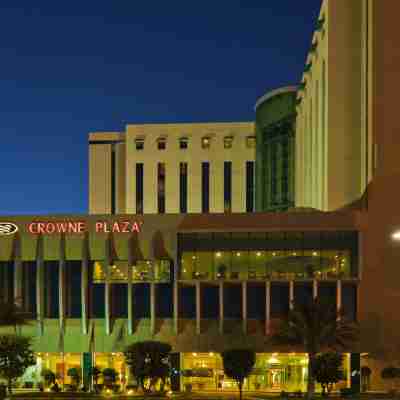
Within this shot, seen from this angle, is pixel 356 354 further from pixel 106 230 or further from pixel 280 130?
pixel 280 130

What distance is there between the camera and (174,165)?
335 feet

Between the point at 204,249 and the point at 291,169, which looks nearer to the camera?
the point at 204,249

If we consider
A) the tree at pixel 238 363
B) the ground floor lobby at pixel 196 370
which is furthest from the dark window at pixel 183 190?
the tree at pixel 238 363

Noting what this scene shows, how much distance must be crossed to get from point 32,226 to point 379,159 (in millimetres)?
36064

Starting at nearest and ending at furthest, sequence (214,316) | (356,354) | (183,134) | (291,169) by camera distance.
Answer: (356,354) < (214,316) < (291,169) < (183,134)

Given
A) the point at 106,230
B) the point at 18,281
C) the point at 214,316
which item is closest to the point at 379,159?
the point at 214,316

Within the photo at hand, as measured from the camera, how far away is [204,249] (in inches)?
2365

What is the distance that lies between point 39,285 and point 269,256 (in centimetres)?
2374

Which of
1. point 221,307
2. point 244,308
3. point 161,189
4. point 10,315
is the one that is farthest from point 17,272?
point 161,189

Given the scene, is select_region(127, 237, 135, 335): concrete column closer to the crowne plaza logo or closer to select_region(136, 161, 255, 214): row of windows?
the crowne plaza logo

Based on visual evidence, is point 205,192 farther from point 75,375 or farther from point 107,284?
point 75,375

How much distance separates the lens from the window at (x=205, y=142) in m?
103

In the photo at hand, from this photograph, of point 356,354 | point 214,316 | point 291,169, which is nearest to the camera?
point 356,354

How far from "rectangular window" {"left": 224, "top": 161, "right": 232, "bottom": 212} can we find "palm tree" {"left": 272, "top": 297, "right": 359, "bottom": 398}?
51.7 m
